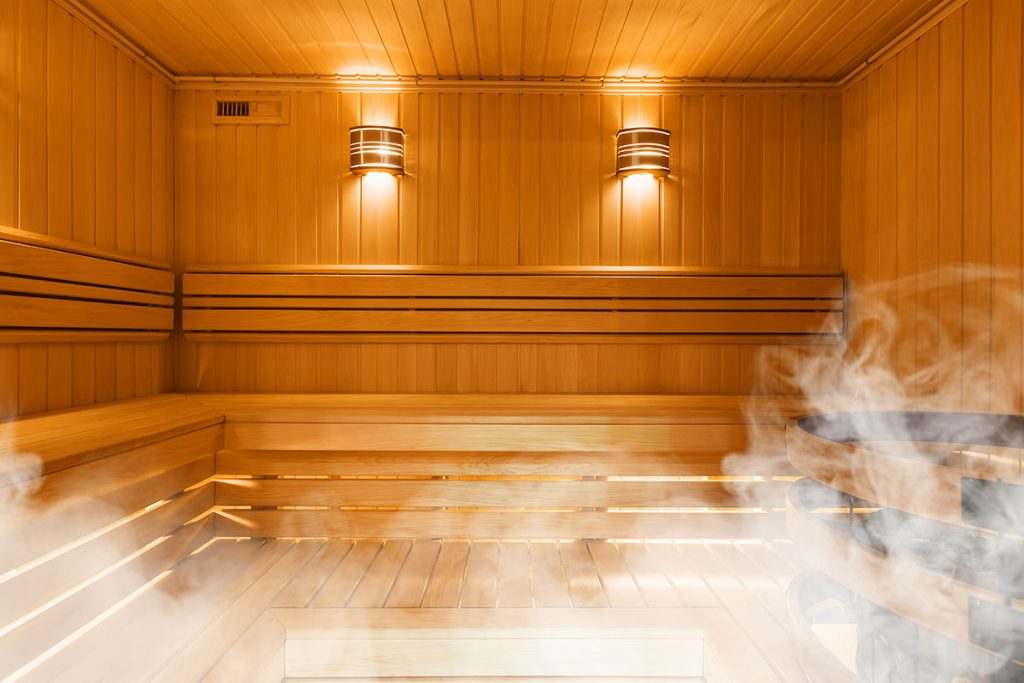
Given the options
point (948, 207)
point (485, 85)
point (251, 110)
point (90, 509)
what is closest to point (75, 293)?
point (90, 509)

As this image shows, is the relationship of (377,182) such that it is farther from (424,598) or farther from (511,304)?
(424,598)

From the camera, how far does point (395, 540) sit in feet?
8.88

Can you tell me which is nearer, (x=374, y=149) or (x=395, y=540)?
(x=395, y=540)

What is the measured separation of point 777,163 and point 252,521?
10.5 feet

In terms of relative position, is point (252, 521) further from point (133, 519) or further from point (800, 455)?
point (800, 455)

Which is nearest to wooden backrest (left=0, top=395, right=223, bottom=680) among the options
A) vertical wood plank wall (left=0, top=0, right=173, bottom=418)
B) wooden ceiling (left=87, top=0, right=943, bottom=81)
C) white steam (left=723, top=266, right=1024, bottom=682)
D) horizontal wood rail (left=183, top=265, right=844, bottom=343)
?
vertical wood plank wall (left=0, top=0, right=173, bottom=418)

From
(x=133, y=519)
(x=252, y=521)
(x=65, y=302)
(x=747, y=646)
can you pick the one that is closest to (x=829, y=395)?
(x=747, y=646)

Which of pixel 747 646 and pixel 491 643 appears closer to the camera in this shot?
pixel 747 646

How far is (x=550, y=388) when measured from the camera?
3354 millimetres

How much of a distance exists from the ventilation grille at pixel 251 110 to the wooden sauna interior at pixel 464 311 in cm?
2

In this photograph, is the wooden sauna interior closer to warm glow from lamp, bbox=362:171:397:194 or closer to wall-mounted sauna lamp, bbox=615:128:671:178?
warm glow from lamp, bbox=362:171:397:194

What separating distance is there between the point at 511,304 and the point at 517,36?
1.29m

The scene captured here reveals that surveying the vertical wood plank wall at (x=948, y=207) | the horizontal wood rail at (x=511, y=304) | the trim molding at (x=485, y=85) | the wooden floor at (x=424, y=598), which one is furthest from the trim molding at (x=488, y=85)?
the wooden floor at (x=424, y=598)

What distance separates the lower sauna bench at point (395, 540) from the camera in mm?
1767
